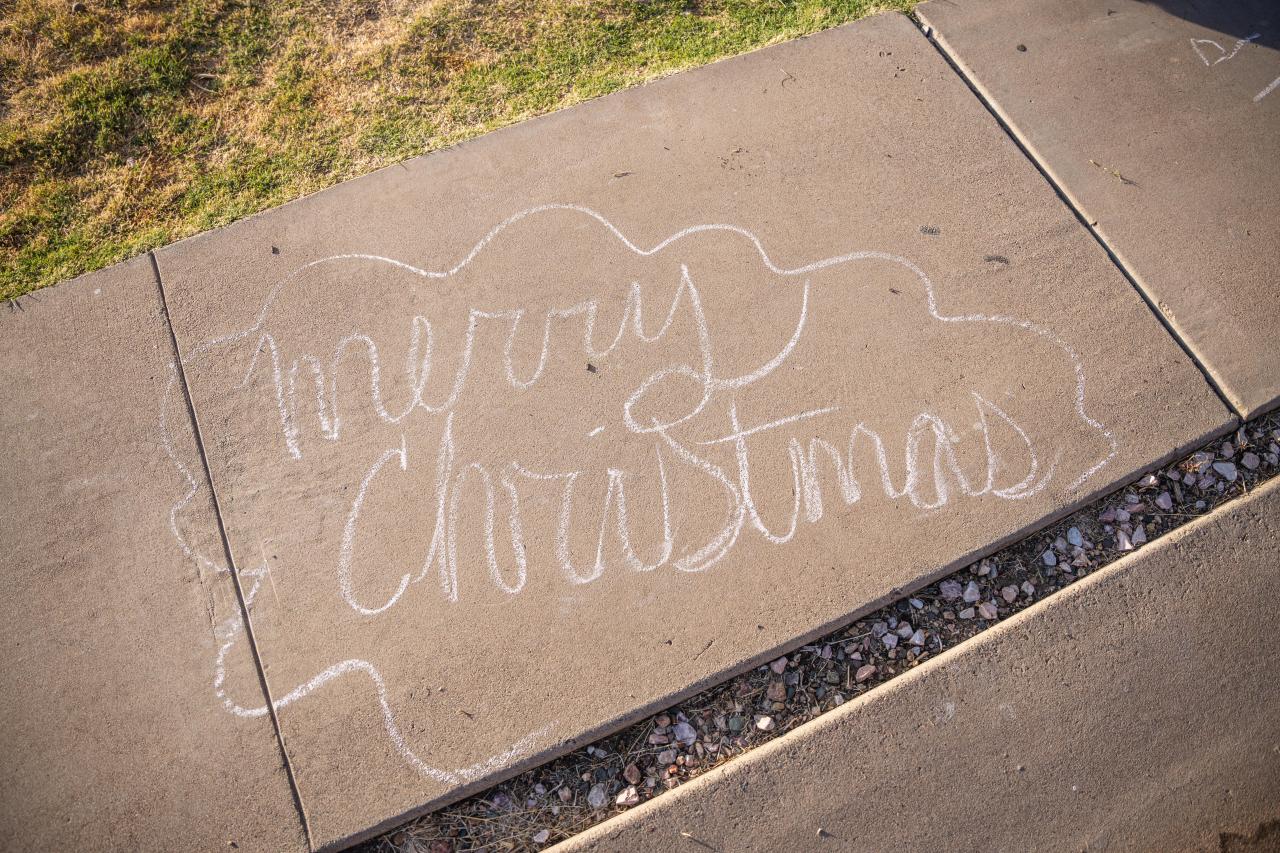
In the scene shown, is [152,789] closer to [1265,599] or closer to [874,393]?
[874,393]

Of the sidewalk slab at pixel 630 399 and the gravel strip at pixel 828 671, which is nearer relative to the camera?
the gravel strip at pixel 828 671

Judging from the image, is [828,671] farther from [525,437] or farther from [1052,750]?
[525,437]

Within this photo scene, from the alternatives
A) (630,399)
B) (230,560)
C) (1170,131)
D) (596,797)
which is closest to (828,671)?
(596,797)

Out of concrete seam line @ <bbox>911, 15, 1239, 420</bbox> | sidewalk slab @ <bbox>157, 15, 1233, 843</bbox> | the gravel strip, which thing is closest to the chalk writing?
sidewalk slab @ <bbox>157, 15, 1233, 843</bbox>

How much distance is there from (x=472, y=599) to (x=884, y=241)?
238 centimetres

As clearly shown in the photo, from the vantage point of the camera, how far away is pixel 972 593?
3.02 metres

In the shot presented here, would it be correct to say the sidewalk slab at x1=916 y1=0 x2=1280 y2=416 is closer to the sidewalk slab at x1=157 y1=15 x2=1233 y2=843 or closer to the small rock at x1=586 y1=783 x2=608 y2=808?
the sidewalk slab at x1=157 y1=15 x2=1233 y2=843

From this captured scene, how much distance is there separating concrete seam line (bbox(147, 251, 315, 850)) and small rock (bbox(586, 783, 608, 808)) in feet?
3.16

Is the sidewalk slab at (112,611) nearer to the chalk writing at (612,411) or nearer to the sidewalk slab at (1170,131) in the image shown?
the chalk writing at (612,411)

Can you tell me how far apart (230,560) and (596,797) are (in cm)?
168

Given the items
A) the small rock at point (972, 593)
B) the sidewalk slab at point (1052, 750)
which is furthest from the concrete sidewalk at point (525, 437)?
the sidewalk slab at point (1052, 750)

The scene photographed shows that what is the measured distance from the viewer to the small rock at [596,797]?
2.77 meters

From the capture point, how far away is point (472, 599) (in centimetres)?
297

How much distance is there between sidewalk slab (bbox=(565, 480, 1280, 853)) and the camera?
2672 millimetres
